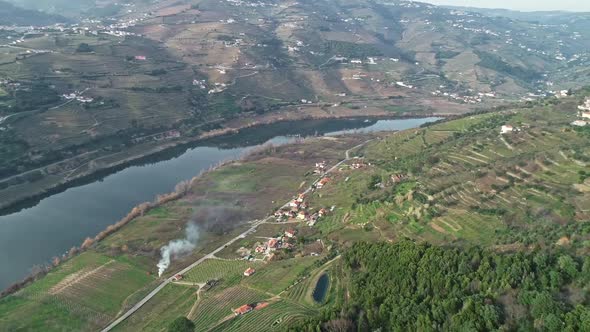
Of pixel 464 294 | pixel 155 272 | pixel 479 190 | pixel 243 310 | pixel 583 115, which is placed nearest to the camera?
pixel 464 294

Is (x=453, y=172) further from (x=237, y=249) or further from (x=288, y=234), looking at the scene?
(x=237, y=249)

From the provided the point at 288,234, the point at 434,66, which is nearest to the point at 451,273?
the point at 288,234

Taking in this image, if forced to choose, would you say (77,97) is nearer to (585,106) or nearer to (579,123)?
(579,123)

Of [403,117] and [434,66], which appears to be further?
[434,66]

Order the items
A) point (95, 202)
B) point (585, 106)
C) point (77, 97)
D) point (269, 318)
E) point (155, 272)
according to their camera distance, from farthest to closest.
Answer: point (77, 97), point (585, 106), point (95, 202), point (155, 272), point (269, 318)

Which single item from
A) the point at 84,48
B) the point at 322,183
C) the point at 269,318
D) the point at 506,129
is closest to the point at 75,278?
the point at 269,318

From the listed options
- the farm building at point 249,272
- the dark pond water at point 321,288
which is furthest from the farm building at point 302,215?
the dark pond water at point 321,288

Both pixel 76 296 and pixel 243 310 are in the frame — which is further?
pixel 76 296
